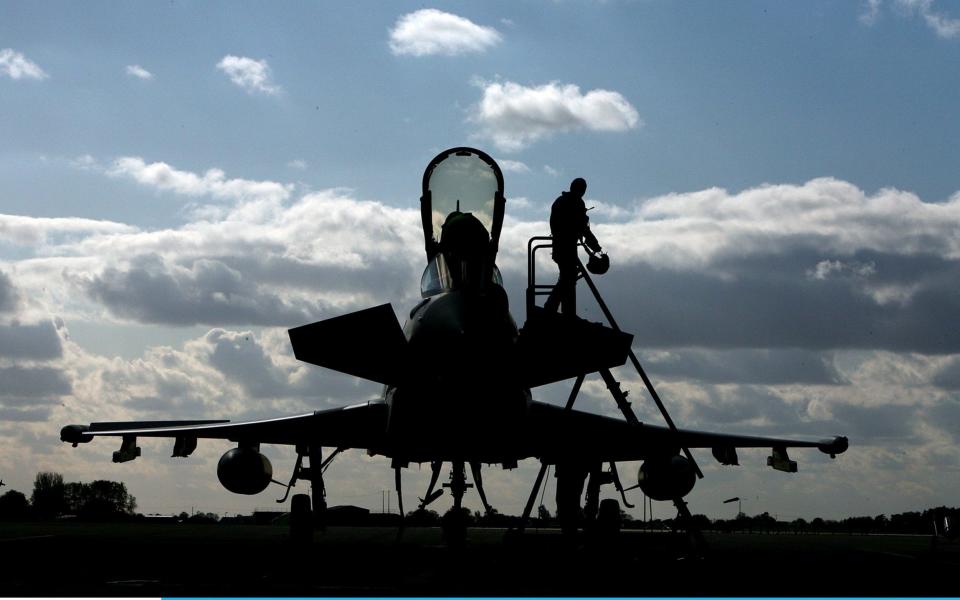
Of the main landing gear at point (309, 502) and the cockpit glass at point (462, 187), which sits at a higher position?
the cockpit glass at point (462, 187)

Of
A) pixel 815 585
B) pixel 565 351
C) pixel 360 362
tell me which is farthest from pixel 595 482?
pixel 815 585

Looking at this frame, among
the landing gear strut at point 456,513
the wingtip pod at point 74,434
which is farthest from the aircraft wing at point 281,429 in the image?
the landing gear strut at point 456,513

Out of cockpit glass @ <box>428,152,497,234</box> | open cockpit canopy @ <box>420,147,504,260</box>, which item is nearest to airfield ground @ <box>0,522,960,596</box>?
open cockpit canopy @ <box>420,147,504,260</box>

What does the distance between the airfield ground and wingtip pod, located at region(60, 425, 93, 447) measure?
5201 mm

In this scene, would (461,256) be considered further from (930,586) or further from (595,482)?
(930,586)

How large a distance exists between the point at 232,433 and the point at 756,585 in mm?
16631

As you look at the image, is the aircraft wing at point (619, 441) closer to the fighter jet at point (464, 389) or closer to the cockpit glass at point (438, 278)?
the fighter jet at point (464, 389)

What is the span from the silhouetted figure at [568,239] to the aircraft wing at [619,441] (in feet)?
7.02

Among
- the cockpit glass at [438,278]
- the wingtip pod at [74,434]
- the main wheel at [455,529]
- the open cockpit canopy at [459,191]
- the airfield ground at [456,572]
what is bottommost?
the airfield ground at [456,572]

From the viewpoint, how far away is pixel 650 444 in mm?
26281

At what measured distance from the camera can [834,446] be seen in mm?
27109

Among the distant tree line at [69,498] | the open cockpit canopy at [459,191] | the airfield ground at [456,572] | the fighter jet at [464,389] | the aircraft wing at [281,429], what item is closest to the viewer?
the airfield ground at [456,572]

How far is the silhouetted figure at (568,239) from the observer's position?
21.3 meters

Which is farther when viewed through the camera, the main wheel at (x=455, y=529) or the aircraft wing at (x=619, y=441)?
the aircraft wing at (x=619, y=441)
